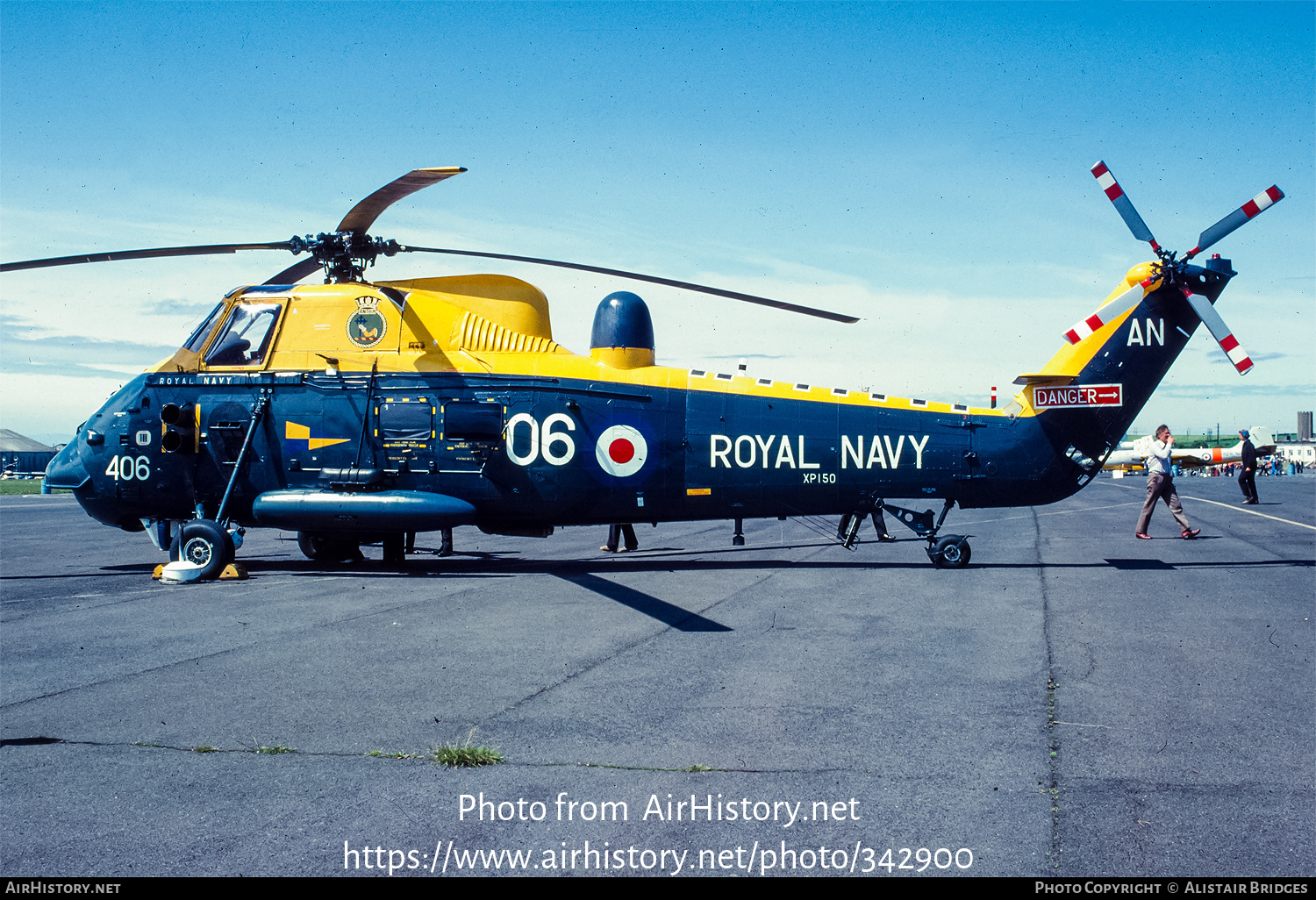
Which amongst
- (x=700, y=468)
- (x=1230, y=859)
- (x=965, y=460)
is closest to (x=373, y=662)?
(x=1230, y=859)

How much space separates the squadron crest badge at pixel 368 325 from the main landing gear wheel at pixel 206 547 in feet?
11.3

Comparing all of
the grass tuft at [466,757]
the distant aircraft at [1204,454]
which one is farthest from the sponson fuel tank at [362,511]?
the distant aircraft at [1204,454]

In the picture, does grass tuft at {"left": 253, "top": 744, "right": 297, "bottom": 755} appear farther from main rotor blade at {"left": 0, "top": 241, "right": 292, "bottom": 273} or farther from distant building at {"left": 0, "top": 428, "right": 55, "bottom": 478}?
distant building at {"left": 0, "top": 428, "right": 55, "bottom": 478}

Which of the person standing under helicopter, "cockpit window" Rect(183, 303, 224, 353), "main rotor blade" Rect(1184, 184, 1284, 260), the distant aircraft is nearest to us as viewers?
"main rotor blade" Rect(1184, 184, 1284, 260)

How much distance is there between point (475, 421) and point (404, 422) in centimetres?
110

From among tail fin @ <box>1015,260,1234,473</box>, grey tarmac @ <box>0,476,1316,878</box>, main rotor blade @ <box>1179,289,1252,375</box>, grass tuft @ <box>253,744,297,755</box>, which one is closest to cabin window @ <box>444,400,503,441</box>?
grey tarmac @ <box>0,476,1316,878</box>

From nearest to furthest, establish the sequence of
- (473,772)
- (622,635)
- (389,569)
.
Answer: (473,772), (622,635), (389,569)

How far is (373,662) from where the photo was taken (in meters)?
7.50

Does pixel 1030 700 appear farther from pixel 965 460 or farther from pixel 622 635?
pixel 965 460

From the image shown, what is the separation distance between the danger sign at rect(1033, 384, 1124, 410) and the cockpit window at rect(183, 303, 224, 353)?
42.3 feet

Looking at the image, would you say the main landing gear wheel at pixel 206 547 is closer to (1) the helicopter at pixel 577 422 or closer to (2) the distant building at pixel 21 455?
(1) the helicopter at pixel 577 422

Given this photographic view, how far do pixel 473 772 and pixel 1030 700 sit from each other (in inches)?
150

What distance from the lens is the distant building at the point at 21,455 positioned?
3135 inches

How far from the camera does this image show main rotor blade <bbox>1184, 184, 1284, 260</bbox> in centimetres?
1316
